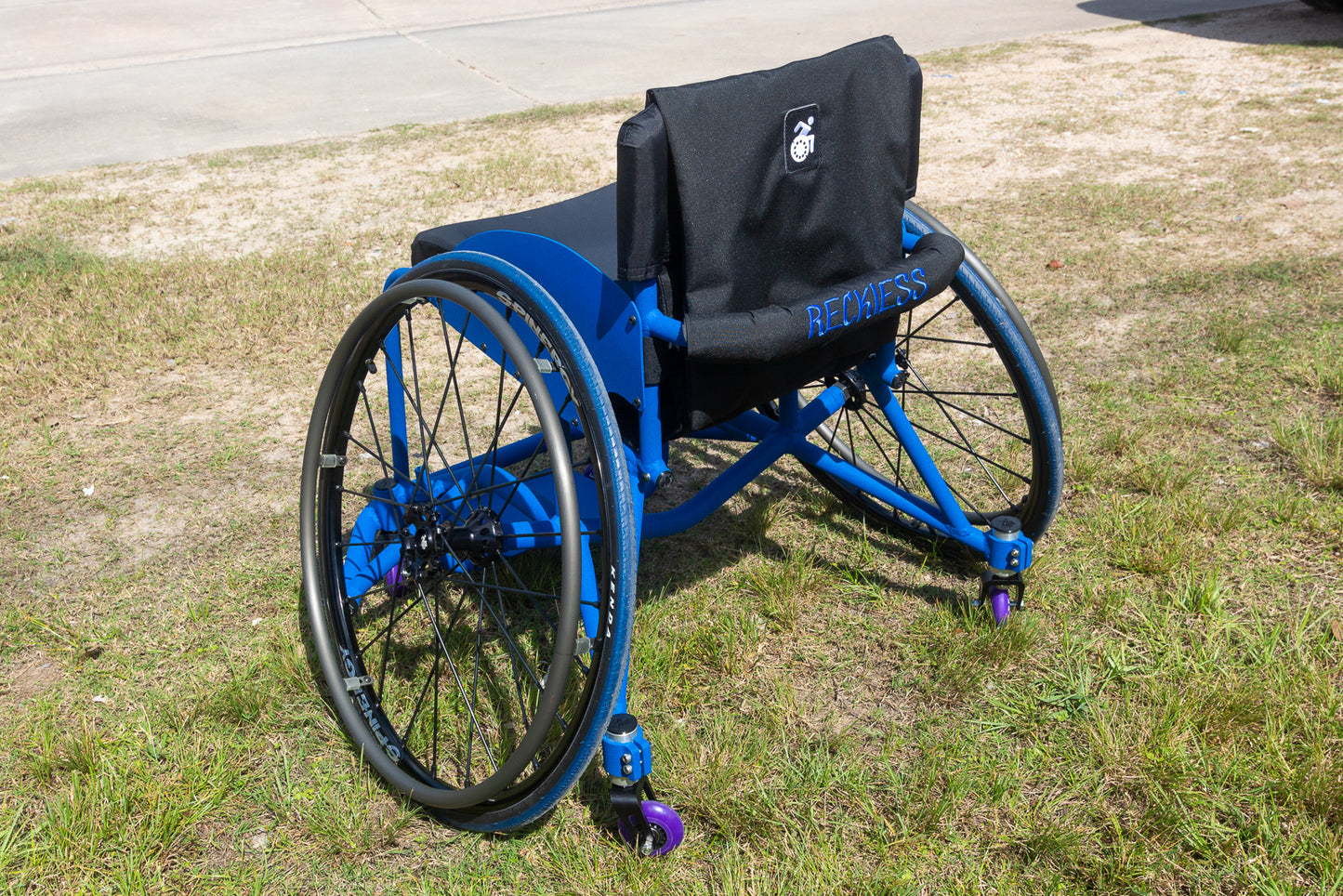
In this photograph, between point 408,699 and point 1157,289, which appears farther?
point 1157,289

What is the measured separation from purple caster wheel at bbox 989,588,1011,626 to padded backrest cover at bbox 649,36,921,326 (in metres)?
0.88

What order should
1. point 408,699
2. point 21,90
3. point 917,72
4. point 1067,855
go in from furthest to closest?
point 21,90
point 408,699
point 917,72
point 1067,855

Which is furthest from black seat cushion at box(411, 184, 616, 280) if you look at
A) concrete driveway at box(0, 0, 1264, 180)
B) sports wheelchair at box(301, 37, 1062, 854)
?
concrete driveway at box(0, 0, 1264, 180)

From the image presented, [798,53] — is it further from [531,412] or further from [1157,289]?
[531,412]

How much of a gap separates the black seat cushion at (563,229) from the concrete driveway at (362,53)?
5094 mm

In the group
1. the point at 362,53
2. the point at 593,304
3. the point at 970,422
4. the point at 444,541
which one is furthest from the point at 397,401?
the point at 362,53

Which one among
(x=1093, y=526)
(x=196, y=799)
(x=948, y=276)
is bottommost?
(x=196, y=799)

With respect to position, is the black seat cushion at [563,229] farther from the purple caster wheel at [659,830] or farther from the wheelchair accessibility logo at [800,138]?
the purple caster wheel at [659,830]

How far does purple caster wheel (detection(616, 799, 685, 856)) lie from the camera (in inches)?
80.4

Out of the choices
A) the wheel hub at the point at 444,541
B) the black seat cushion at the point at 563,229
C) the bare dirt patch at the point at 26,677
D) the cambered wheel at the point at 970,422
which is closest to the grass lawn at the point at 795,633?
the bare dirt patch at the point at 26,677

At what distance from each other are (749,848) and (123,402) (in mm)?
2932

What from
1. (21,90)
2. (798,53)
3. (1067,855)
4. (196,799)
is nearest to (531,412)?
(196,799)

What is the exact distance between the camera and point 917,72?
2207mm

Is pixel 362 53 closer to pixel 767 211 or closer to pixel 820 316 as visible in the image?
pixel 767 211
